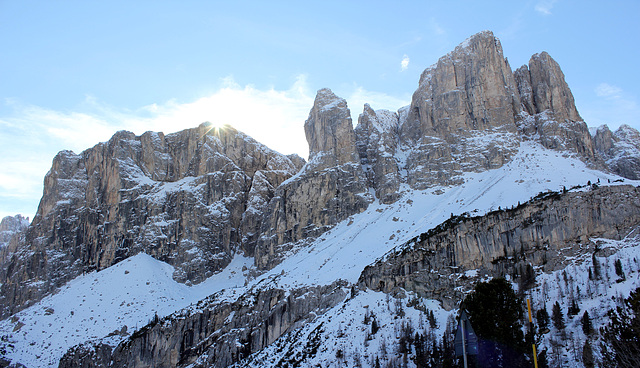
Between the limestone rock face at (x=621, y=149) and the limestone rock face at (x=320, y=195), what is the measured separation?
3286 inches

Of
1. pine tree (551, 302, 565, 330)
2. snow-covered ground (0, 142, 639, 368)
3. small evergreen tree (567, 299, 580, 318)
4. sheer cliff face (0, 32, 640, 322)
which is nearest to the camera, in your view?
pine tree (551, 302, 565, 330)

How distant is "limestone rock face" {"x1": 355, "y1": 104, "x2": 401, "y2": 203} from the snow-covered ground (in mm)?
Result: 6318

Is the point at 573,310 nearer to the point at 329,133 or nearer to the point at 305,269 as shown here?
the point at 305,269

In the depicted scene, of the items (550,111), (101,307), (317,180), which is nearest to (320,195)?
(317,180)

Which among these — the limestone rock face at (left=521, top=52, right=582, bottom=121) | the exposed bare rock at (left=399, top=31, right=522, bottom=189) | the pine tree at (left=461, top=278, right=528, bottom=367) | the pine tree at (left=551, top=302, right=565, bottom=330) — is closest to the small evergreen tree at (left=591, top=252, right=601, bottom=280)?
the pine tree at (left=551, top=302, right=565, bottom=330)

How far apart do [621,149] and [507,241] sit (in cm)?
9544

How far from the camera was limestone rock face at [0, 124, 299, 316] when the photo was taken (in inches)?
6983

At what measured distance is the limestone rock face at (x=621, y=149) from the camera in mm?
165875

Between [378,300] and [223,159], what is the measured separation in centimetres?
10575

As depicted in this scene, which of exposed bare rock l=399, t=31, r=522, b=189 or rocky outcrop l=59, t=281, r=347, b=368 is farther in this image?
exposed bare rock l=399, t=31, r=522, b=189

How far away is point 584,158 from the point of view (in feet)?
484

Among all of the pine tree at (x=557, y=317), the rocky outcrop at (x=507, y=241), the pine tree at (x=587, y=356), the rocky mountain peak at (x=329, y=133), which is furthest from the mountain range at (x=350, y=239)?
the pine tree at (x=587, y=356)

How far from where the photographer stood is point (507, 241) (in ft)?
353

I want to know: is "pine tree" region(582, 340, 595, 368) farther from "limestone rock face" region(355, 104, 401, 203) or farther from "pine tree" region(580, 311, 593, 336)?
"limestone rock face" region(355, 104, 401, 203)
